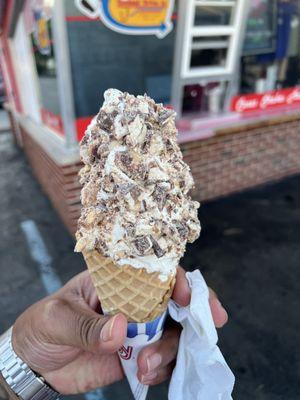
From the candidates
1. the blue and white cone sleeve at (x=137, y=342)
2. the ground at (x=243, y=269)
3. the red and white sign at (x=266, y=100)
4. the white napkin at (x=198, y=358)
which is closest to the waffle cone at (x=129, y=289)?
the blue and white cone sleeve at (x=137, y=342)

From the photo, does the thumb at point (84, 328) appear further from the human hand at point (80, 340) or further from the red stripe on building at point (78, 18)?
the red stripe on building at point (78, 18)

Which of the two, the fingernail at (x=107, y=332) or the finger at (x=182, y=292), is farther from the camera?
the finger at (x=182, y=292)

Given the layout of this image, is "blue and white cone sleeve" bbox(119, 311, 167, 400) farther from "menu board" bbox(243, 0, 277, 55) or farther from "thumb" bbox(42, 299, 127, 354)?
"menu board" bbox(243, 0, 277, 55)

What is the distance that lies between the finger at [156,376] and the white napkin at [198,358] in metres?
0.10

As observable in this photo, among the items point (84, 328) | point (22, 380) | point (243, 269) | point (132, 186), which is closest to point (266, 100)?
point (243, 269)

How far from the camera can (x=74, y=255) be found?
4.37 metres

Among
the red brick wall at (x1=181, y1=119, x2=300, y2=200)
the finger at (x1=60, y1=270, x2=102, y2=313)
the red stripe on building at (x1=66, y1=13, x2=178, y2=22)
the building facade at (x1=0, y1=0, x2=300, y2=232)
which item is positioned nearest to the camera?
the finger at (x1=60, y1=270, x2=102, y2=313)

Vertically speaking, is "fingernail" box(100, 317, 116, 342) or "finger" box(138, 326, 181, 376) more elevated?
"fingernail" box(100, 317, 116, 342)

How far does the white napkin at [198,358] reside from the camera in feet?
5.69

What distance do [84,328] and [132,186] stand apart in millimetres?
710

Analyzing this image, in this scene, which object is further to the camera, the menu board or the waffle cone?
the menu board

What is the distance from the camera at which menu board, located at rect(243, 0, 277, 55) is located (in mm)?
4836

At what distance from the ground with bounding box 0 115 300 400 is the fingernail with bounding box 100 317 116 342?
152 cm

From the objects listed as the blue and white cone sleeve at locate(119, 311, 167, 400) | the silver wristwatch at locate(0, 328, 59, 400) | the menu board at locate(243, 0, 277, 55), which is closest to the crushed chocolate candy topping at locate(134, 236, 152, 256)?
the blue and white cone sleeve at locate(119, 311, 167, 400)
